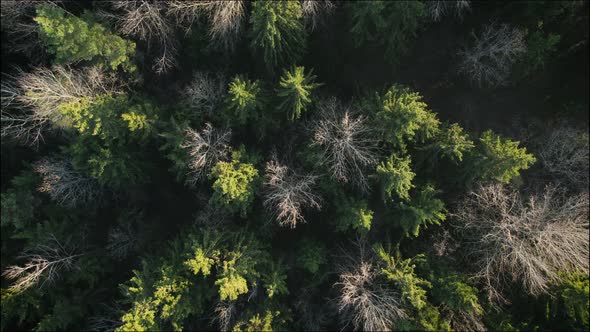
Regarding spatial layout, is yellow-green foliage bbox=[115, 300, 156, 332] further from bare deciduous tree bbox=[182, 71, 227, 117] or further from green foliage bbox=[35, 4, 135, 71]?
green foliage bbox=[35, 4, 135, 71]

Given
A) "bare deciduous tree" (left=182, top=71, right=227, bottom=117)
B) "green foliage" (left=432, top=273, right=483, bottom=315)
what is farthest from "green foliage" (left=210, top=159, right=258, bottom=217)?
"green foliage" (left=432, top=273, right=483, bottom=315)

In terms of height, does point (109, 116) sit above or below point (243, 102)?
below

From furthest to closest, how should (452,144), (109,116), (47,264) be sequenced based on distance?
(47,264)
(109,116)
(452,144)

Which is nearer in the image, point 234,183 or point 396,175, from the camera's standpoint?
point 396,175

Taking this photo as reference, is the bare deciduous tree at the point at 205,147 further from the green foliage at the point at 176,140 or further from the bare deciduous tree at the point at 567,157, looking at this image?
the bare deciduous tree at the point at 567,157

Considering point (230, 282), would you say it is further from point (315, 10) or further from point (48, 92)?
point (315, 10)

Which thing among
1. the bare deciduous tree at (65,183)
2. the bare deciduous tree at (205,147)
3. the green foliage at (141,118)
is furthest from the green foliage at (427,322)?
the bare deciduous tree at (65,183)

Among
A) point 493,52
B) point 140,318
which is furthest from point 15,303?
point 493,52
